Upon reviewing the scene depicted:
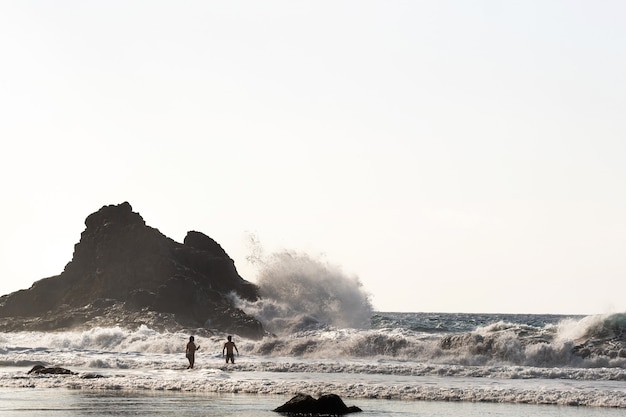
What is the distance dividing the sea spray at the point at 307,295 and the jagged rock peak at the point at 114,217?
34.9 feet

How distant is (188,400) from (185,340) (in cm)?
2910

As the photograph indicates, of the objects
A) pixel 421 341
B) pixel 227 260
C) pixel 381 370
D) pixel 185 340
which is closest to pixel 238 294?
pixel 227 260

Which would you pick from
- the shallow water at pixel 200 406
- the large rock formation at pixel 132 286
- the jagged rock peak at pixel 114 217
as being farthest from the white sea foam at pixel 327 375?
the jagged rock peak at pixel 114 217

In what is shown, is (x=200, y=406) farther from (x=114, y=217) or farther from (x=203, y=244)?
(x=203, y=244)

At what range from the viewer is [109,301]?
73812 millimetres

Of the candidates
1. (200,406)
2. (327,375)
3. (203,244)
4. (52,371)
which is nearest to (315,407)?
(200,406)

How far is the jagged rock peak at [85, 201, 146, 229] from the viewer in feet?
260

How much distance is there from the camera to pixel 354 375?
124 feet

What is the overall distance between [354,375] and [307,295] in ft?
135

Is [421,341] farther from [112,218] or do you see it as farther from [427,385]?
[112,218]

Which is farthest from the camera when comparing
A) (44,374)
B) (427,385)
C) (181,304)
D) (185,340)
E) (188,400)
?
(181,304)

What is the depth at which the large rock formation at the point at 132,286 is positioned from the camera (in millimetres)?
70375

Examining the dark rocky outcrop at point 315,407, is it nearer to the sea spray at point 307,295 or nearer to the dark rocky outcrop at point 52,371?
the dark rocky outcrop at point 52,371

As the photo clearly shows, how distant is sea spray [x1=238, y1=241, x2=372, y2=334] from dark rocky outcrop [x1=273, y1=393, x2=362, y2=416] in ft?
156
